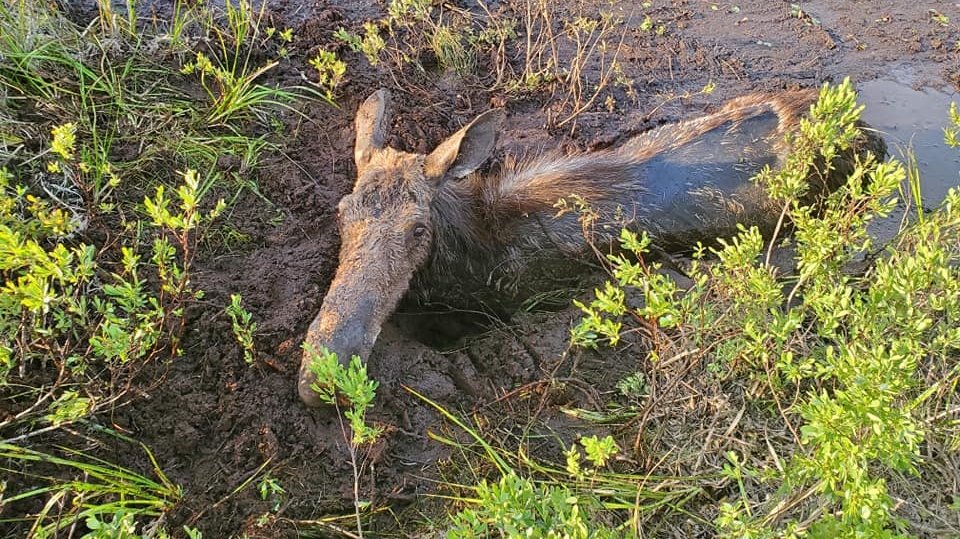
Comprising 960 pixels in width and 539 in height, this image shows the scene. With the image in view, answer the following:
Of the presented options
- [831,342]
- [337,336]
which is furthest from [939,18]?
[337,336]

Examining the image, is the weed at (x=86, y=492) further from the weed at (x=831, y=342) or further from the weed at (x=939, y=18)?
the weed at (x=939, y=18)

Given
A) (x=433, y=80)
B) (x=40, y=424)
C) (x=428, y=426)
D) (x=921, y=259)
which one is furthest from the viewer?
(x=433, y=80)

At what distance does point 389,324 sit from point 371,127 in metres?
1.30

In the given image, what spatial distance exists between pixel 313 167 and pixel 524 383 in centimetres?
215

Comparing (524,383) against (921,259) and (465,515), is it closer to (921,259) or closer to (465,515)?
(465,515)

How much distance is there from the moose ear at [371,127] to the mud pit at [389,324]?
37 centimetres

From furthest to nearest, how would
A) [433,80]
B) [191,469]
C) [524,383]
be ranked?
[433,80], [524,383], [191,469]

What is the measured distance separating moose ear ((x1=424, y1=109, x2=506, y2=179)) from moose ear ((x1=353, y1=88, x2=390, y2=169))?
41 cm

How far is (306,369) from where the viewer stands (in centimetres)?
285

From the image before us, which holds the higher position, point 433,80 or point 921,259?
point 921,259

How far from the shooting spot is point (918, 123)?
206 inches

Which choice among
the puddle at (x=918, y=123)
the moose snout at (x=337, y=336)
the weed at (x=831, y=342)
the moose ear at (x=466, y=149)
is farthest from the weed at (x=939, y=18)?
the moose snout at (x=337, y=336)

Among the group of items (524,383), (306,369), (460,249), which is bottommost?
(524,383)

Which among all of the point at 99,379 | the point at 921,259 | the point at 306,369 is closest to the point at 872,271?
the point at 921,259
